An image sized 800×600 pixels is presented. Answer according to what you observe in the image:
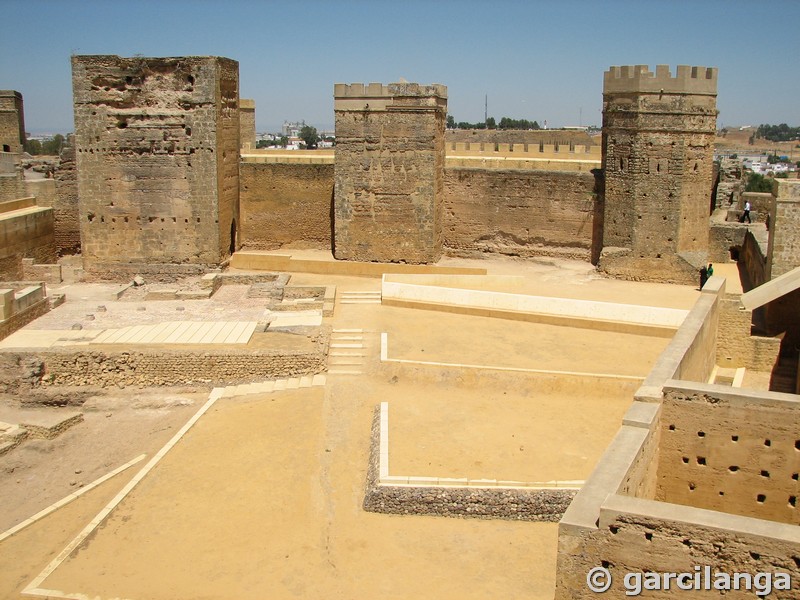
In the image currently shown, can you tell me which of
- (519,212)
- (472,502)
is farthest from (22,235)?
(472,502)

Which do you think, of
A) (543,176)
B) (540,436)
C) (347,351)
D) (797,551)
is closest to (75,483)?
(347,351)

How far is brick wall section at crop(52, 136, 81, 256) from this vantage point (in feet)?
76.5

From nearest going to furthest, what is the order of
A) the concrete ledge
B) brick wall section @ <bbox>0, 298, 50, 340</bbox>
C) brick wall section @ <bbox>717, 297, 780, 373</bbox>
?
brick wall section @ <bbox>717, 297, 780, 373</bbox> → the concrete ledge → brick wall section @ <bbox>0, 298, 50, 340</bbox>

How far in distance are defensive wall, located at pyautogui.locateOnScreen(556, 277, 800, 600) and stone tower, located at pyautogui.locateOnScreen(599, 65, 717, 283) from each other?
942 centimetres

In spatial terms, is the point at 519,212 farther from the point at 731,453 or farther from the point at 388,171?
the point at 731,453

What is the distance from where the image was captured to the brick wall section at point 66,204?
23328 mm

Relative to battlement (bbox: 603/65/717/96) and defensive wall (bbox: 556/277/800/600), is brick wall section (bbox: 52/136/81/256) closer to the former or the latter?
battlement (bbox: 603/65/717/96)

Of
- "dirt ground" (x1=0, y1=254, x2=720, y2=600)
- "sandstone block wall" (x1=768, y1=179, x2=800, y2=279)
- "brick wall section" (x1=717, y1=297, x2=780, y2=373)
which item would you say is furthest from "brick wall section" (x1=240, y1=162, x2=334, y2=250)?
"brick wall section" (x1=717, y1=297, x2=780, y2=373)

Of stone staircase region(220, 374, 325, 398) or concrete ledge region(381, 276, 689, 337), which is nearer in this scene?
stone staircase region(220, 374, 325, 398)

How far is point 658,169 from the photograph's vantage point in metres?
18.6

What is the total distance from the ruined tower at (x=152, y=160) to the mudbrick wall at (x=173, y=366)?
563 centimetres

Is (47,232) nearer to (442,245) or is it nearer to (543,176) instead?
(442,245)

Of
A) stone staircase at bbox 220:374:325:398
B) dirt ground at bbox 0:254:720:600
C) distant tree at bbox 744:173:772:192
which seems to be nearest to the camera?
dirt ground at bbox 0:254:720:600

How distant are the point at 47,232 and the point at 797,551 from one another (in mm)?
21905
